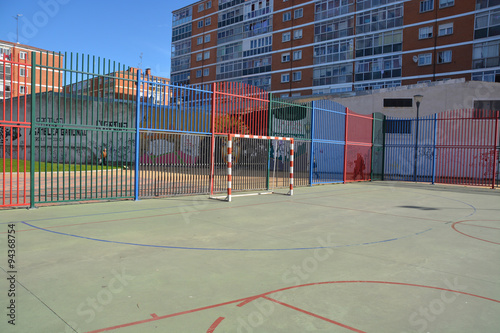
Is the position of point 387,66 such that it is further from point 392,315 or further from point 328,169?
point 392,315

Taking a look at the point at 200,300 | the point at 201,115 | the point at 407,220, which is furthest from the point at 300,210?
the point at 200,300

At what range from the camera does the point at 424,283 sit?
4531 mm

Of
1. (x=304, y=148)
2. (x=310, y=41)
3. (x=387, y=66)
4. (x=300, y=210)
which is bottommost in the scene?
(x=300, y=210)

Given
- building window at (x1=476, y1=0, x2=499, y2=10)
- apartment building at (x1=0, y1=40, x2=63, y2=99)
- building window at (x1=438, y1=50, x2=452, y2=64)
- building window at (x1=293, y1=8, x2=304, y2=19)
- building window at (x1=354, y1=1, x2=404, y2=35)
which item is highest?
building window at (x1=293, y1=8, x2=304, y2=19)

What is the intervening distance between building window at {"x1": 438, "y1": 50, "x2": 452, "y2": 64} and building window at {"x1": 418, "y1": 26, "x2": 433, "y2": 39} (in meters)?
2.14

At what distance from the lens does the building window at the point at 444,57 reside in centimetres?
3531

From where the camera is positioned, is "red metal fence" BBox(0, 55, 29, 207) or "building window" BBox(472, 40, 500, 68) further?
"building window" BBox(472, 40, 500, 68)

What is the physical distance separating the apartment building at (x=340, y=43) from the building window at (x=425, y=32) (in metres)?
0.09

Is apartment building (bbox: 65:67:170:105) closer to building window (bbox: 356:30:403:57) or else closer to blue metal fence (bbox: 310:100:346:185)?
blue metal fence (bbox: 310:100:346:185)

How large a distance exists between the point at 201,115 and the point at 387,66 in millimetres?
31445

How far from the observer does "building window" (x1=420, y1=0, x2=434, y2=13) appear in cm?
3607

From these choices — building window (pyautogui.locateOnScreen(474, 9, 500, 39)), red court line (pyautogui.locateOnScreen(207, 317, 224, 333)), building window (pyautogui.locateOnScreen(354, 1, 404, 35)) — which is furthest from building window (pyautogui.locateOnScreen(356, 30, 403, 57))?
red court line (pyautogui.locateOnScreen(207, 317, 224, 333))

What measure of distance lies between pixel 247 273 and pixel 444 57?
37.6 m

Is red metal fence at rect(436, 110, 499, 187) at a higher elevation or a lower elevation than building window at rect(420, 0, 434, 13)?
lower
